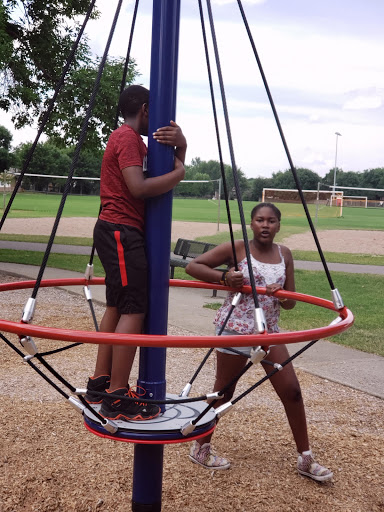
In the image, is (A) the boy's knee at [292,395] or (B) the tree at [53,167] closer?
(A) the boy's knee at [292,395]

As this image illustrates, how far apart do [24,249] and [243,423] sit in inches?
525

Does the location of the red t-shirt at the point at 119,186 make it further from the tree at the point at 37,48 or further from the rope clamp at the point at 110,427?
the tree at the point at 37,48

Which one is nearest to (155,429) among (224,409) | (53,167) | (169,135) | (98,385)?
(224,409)

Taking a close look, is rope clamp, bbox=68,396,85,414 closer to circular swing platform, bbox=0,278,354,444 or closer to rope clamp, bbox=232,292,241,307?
circular swing platform, bbox=0,278,354,444

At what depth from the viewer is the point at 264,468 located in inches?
152

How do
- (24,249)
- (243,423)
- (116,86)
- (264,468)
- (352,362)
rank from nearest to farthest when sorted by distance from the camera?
(264,468) → (243,423) → (352,362) → (116,86) → (24,249)

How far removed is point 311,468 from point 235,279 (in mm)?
1360

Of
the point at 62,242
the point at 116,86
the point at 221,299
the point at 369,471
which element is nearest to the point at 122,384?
the point at 369,471

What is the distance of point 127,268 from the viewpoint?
8.37ft

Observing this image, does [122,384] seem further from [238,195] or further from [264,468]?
[264,468]

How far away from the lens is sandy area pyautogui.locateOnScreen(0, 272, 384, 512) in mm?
3432

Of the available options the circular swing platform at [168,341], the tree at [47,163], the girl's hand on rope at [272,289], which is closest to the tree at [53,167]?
the tree at [47,163]

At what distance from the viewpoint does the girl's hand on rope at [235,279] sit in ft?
9.86

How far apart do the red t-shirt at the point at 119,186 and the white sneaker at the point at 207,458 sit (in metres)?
1.73
